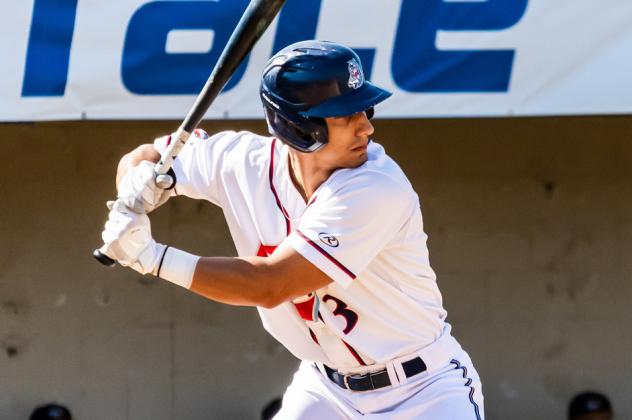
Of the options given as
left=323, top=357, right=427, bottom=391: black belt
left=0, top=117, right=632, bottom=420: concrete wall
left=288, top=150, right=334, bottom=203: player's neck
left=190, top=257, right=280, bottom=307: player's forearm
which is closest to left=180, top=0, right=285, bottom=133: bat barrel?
left=288, top=150, right=334, bottom=203: player's neck

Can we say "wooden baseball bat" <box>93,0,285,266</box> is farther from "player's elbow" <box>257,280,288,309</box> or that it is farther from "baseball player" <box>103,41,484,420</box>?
"player's elbow" <box>257,280,288,309</box>

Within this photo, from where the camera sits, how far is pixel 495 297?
611cm

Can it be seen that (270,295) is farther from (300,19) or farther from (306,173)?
(300,19)

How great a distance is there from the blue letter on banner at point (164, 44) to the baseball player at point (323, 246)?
1.30 metres

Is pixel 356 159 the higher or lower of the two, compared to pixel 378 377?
higher

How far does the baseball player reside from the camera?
3213mm

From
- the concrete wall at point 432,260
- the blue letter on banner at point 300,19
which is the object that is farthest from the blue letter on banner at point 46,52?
the concrete wall at point 432,260

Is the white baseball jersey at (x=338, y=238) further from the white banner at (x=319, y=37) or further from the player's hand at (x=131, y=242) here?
the white banner at (x=319, y=37)

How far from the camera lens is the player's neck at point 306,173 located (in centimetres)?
344

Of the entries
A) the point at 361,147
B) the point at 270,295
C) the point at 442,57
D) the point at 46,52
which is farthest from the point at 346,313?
the point at 46,52

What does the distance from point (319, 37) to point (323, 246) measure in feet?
6.36

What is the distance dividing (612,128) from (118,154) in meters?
2.32

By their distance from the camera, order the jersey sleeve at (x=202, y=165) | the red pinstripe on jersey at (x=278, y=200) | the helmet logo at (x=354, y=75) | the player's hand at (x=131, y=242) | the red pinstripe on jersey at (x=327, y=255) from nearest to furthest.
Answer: the player's hand at (x=131, y=242) → the red pinstripe on jersey at (x=327, y=255) → the helmet logo at (x=354, y=75) → the red pinstripe on jersey at (x=278, y=200) → the jersey sleeve at (x=202, y=165)

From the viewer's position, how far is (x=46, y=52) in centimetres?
498
